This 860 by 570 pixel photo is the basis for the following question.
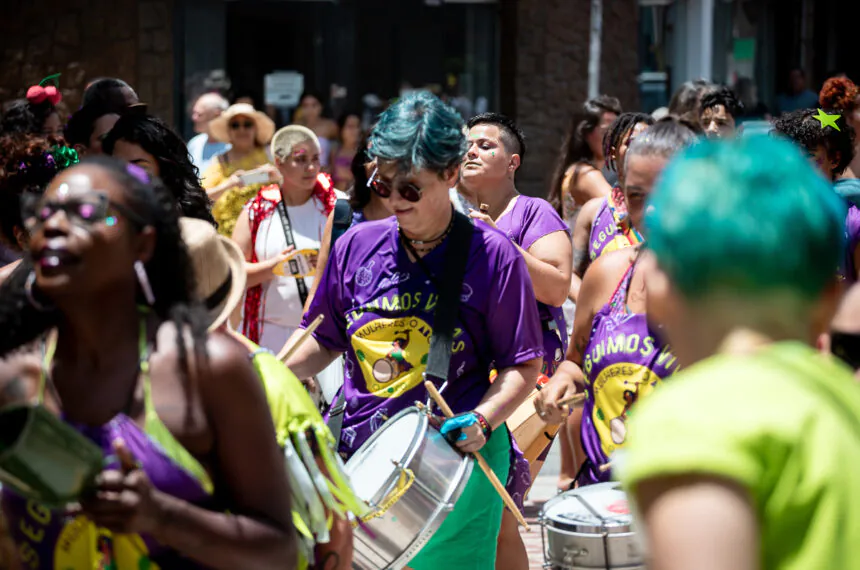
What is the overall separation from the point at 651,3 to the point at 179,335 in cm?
1396

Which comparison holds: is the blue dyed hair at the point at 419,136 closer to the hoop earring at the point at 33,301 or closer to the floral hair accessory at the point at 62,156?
the floral hair accessory at the point at 62,156

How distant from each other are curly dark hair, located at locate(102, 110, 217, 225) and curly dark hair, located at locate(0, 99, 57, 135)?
8.27 ft

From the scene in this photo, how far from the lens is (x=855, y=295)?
9.37 feet

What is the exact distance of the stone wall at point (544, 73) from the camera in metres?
14.3

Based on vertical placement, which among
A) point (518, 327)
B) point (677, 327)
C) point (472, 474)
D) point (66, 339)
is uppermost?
point (677, 327)

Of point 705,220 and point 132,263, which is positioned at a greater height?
point 705,220

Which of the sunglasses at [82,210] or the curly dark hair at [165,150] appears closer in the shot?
the sunglasses at [82,210]

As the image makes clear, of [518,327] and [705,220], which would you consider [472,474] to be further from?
[705,220]

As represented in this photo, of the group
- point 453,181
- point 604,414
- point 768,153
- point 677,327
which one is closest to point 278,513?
point 677,327

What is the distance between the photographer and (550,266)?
5145 millimetres

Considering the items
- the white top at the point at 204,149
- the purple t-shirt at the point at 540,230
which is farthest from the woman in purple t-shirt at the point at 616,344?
the white top at the point at 204,149

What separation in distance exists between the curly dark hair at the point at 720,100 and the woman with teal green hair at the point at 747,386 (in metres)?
6.68

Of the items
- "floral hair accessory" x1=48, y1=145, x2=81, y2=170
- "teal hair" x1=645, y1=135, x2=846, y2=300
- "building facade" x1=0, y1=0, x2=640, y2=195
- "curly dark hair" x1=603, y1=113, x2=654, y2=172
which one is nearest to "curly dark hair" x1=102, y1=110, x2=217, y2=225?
"floral hair accessory" x1=48, y1=145, x2=81, y2=170

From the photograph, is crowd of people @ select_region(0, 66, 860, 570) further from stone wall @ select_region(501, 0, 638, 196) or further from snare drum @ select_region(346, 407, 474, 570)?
stone wall @ select_region(501, 0, 638, 196)
